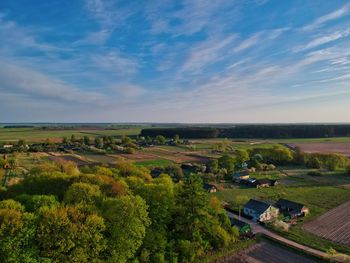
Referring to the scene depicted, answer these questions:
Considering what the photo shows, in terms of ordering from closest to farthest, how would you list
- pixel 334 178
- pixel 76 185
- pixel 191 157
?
pixel 76 185 < pixel 334 178 < pixel 191 157

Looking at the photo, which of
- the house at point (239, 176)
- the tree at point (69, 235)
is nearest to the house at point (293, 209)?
the house at point (239, 176)

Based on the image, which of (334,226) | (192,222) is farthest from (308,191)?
(192,222)

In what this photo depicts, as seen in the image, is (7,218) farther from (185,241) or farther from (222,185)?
(222,185)

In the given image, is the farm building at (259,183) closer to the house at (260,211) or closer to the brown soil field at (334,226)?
the brown soil field at (334,226)

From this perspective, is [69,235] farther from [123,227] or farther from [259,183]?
[259,183]

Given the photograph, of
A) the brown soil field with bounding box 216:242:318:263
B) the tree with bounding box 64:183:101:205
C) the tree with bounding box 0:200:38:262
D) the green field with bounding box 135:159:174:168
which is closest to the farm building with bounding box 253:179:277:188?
the green field with bounding box 135:159:174:168

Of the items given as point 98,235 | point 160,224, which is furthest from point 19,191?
point 160,224
